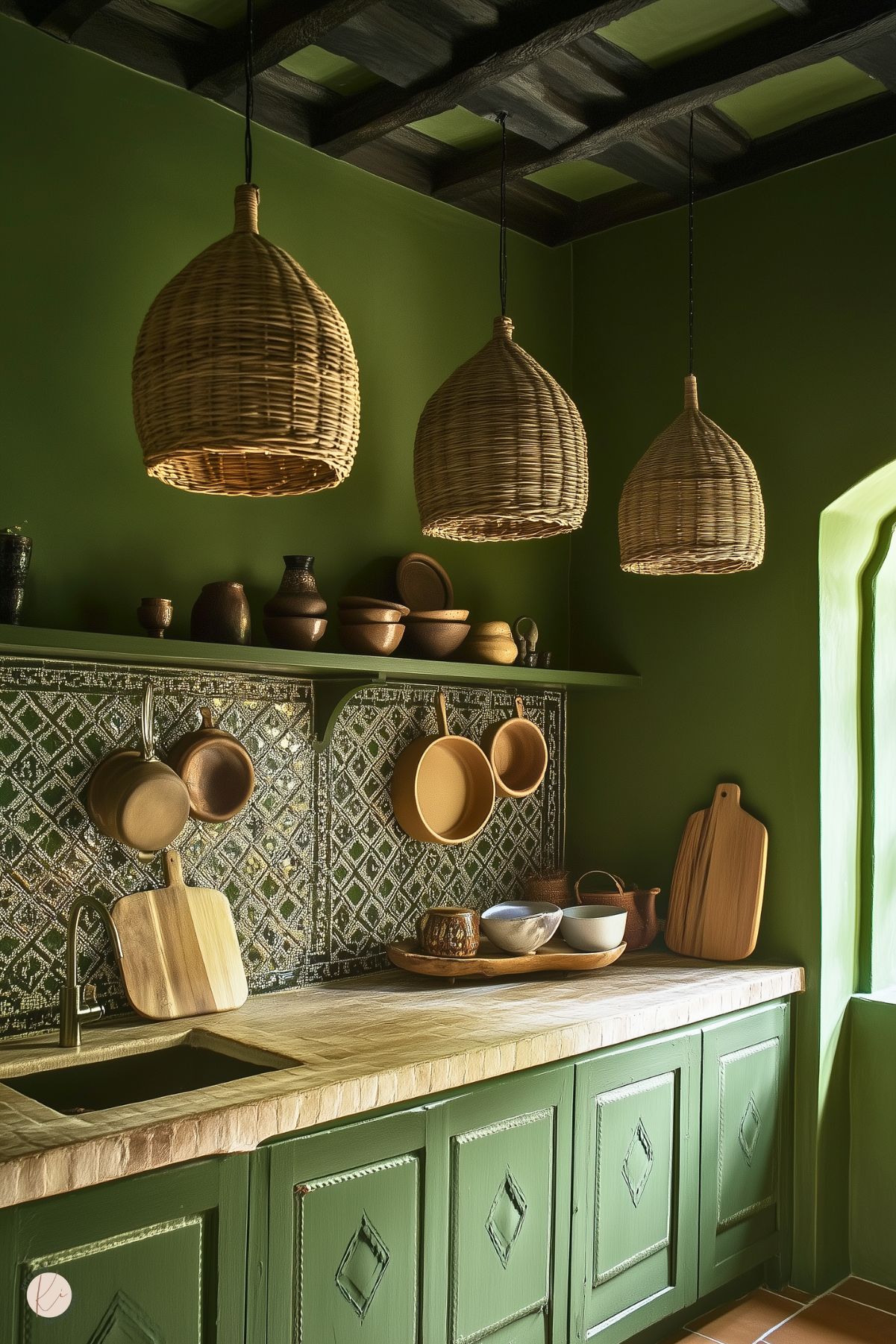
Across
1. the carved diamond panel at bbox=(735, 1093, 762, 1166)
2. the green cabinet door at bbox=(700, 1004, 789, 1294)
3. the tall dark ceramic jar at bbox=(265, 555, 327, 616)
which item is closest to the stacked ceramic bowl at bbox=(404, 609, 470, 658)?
the tall dark ceramic jar at bbox=(265, 555, 327, 616)

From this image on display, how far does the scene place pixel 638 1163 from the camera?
2.86 m

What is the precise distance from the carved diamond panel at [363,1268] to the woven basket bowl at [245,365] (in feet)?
4.70

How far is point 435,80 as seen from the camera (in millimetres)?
2902

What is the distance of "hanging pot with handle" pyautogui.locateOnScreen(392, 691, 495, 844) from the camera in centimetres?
331

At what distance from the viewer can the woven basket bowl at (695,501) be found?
268 cm

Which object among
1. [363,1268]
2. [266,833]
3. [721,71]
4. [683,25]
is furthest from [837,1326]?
[683,25]

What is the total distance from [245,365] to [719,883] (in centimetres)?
233

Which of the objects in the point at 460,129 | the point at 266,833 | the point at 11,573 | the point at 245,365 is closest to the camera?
the point at 245,365

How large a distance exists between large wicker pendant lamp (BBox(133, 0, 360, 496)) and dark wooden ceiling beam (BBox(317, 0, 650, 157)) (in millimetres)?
1221

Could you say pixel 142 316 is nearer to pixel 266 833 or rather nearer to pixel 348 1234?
pixel 266 833

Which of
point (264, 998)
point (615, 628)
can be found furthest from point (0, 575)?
point (615, 628)

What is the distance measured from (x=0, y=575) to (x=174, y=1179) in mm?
1221

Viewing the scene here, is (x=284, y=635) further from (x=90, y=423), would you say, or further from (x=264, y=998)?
(x=264, y=998)

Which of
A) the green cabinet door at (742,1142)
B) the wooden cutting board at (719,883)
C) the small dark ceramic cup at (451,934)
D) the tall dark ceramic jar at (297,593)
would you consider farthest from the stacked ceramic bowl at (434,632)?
the green cabinet door at (742,1142)
